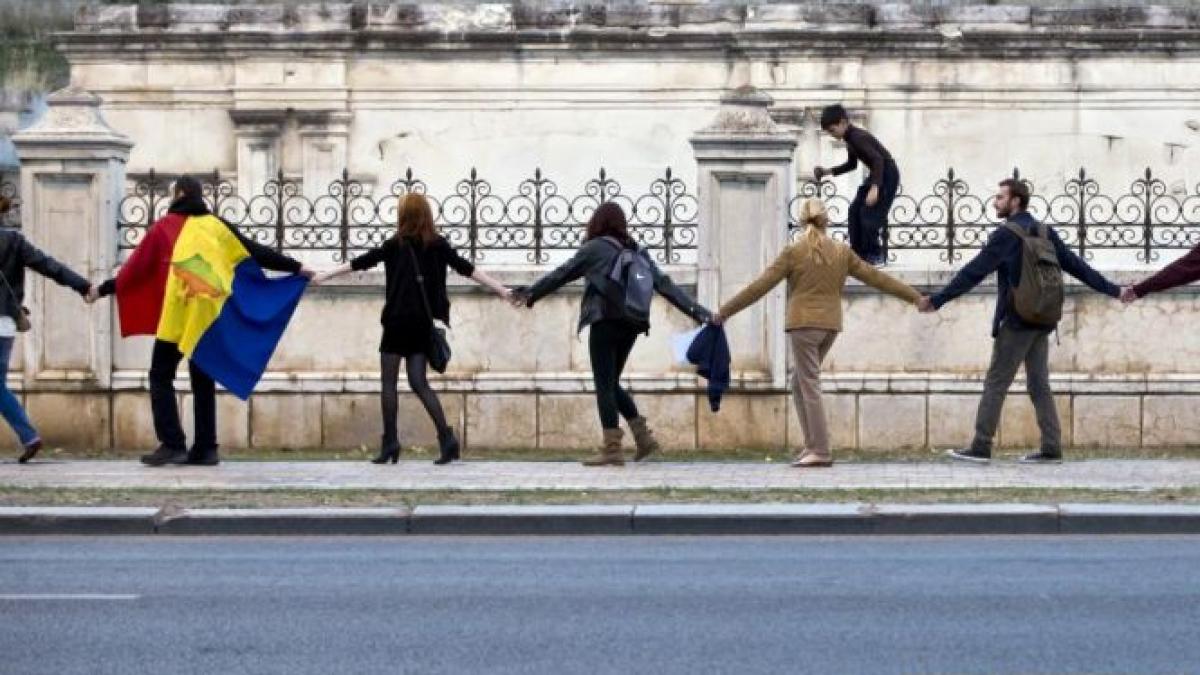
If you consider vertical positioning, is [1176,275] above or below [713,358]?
above

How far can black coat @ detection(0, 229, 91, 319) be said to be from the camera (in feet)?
59.7

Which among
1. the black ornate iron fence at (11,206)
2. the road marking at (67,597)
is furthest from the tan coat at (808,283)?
the road marking at (67,597)

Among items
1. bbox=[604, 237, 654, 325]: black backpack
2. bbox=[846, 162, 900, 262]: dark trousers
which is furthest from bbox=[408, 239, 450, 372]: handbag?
bbox=[846, 162, 900, 262]: dark trousers

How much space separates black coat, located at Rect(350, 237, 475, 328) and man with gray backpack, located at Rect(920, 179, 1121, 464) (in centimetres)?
304

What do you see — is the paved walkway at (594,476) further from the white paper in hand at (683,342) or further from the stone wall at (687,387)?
the stone wall at (687,387)

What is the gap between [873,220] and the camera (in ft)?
64.4

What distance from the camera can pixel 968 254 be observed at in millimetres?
21766

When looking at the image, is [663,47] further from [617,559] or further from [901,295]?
[617,559]

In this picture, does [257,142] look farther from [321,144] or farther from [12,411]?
[12,411]

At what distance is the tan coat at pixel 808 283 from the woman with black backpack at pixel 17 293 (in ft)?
14.0

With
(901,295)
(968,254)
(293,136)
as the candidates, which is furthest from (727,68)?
(901,295)

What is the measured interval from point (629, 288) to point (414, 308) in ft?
4.52

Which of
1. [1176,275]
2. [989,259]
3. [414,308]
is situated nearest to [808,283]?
[989,259]

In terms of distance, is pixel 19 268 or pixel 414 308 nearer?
pixel 414 308
